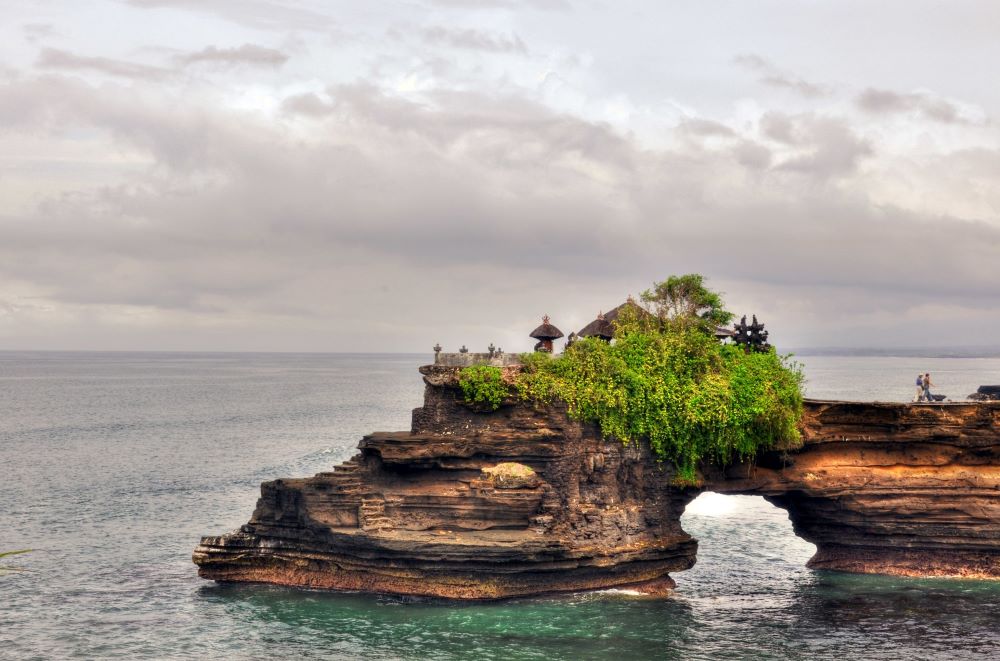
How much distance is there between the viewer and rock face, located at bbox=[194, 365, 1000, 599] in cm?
3688

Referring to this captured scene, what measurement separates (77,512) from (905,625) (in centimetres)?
4366

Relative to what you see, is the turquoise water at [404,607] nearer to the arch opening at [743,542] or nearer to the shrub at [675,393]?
the arch opening at [743,542]

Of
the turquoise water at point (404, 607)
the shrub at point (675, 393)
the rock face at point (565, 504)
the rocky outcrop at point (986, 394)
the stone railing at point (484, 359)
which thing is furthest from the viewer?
the rocky outcrop at point (986, 394)

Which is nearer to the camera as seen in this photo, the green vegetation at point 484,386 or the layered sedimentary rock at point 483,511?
the layered sedimentary rock at point 483,511

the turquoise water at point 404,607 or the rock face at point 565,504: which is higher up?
the rock face at point 565,504

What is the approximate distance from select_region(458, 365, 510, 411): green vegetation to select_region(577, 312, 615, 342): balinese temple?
5198mm

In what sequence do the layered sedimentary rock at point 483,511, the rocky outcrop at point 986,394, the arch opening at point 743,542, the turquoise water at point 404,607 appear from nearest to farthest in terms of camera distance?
the turquoise water at point 404,607 → the layered sedimentary rock at point 483,511 → the arch opening at point 743,542 → the rocky outcrop at point 986,394

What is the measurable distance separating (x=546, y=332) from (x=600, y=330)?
2384mm

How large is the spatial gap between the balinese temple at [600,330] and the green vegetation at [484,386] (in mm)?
5198

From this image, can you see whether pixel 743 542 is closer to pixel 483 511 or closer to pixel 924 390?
pixel 924 390

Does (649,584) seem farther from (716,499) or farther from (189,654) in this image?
(716,499)

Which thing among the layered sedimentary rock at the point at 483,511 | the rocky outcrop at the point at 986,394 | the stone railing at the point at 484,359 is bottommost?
the layered sedimentary rock at the point at 483,511

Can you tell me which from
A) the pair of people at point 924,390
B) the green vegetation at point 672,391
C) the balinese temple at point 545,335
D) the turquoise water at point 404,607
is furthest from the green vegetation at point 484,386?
the pair of people at point 924,390

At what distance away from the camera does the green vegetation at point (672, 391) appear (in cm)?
3788
